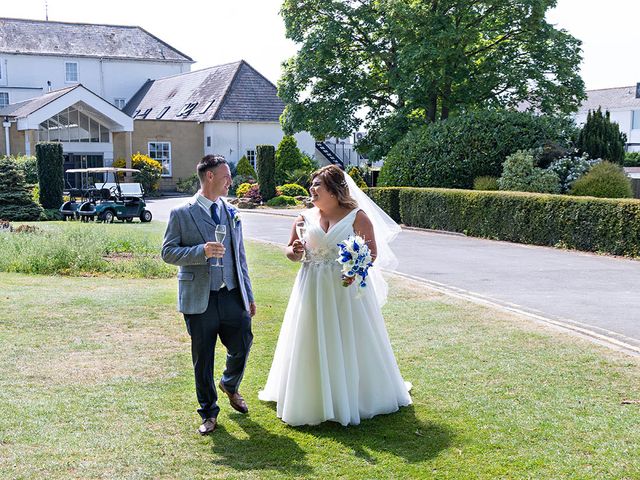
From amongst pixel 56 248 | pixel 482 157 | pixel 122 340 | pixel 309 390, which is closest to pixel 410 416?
pixel 309 390

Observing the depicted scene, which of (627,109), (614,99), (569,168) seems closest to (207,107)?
(569,168)

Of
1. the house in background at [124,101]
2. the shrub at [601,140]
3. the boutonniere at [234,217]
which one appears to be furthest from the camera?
the house in background at [124,101]

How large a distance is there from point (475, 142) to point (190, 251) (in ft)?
69.2

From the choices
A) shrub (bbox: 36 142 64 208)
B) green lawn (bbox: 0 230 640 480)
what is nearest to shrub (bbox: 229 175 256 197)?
shrub (bbox: 36 142 64 208)

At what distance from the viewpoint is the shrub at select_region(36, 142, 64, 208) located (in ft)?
105

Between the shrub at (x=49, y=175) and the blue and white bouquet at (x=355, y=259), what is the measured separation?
94.4 feet

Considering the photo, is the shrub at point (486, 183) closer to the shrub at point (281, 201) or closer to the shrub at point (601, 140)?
the shrub at point (601, 140)

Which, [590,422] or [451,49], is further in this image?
[451,49]

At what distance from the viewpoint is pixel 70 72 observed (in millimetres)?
59531

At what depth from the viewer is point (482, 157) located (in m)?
25.2

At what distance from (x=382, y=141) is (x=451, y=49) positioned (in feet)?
16.0

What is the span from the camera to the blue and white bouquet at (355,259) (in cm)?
557

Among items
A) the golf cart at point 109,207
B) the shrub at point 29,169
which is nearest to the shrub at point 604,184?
the golf cart at point 109,207

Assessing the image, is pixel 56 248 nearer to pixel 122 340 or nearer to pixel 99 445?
pixel 122 340
